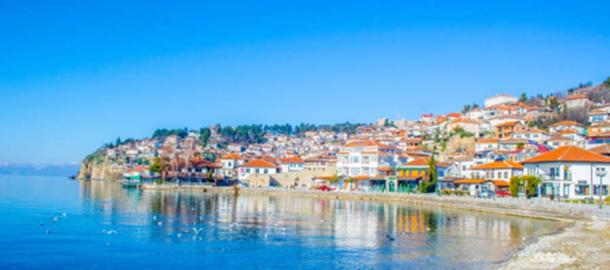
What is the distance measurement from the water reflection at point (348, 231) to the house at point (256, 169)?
155 ft

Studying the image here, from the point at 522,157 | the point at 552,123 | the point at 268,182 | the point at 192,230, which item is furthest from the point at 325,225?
the point at 552,123

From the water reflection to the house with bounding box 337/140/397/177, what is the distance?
30648 mm

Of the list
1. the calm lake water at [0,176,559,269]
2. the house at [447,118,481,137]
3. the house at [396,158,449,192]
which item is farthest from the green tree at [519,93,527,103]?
the calm lake water at [0,176,559,269]

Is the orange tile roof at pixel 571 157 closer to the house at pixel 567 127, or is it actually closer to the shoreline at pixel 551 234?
the shoreline at pixel 551 234

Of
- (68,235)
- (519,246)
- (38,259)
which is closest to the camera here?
(38,259)

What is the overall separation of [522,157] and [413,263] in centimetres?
5128

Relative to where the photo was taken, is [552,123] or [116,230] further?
[552,123]

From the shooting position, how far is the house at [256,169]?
9631 cm

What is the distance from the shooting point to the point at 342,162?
83.1m

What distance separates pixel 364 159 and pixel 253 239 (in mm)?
52549

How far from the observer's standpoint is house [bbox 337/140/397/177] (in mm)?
79438

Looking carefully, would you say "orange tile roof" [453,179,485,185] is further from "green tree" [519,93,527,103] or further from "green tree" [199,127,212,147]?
"green tree" [199,127,212,147]

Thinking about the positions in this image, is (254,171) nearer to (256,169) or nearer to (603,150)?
(256,169)

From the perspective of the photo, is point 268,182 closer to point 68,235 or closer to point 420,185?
point 420,185
